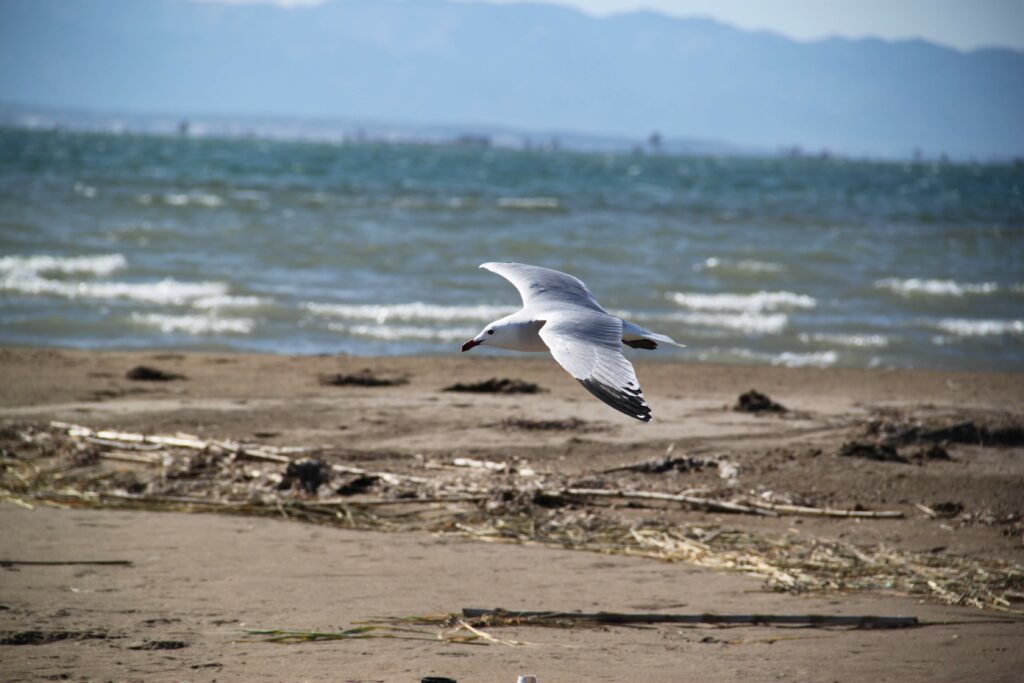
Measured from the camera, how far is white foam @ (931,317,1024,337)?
46.5ft

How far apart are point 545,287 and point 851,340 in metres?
7.55

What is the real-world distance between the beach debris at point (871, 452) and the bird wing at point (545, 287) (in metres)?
1.93

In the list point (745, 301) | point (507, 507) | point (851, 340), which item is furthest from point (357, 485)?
point (745, 301)

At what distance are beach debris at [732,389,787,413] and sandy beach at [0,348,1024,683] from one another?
0.12 meters

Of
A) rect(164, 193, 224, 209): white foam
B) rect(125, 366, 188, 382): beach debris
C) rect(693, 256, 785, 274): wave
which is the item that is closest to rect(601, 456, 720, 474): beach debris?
rect(125, 366, 188, 382): beach debris

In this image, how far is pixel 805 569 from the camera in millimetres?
Answer: 5762

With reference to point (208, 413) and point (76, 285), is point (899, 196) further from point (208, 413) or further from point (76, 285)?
point (208, 413)

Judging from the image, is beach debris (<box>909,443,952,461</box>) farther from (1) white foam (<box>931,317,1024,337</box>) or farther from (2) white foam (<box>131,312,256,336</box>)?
(2) white foam (<box>131,312,256,336</box>)

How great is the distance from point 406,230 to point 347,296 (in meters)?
7.21

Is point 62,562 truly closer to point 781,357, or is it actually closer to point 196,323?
point 196,323

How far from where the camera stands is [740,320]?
14391mm

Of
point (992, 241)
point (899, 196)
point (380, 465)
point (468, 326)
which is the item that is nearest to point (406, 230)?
point (468, 326)

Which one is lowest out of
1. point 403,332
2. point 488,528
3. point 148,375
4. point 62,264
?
point 488,528

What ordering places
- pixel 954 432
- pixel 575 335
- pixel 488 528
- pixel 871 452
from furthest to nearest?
pixel 954 432
pixel 871 452
pixel 488 528
pixel 575 335
